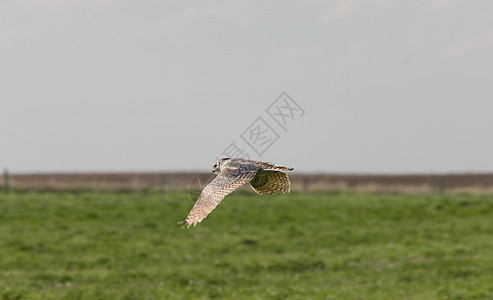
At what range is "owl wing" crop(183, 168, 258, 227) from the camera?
5395 millimetres

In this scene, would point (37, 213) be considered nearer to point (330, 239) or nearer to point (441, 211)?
point (330, 239)

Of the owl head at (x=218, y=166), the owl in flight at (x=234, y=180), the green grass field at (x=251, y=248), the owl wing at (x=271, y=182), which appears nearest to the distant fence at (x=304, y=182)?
the green grass field at (x=251, y=248)

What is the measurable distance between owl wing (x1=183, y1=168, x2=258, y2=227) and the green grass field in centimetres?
756

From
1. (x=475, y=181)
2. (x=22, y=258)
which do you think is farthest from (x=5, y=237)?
(x=475, y=181)

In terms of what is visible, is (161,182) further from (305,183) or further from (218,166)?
(218,166)

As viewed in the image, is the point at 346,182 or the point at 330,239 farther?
the point at 346,182

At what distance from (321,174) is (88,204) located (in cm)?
1078

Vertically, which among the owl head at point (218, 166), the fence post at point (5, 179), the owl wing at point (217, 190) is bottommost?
the fence post at point (5, 179)

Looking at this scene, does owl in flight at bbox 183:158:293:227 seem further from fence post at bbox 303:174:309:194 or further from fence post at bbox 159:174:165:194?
fence post at bbox 159:174:165:194

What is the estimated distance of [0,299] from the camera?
13.0 m

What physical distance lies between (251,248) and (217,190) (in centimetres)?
1230

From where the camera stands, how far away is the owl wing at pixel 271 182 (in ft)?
22.4

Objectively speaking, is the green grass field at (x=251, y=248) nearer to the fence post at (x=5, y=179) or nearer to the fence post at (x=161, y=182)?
the fence post at (x=161, y=182)

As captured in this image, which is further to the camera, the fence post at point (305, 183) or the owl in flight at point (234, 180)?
the fence post at point (305, 183)
